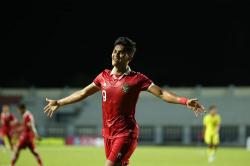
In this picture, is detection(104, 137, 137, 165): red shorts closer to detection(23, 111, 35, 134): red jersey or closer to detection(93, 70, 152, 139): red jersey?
detection(93, 70, 152, 139): red jersey

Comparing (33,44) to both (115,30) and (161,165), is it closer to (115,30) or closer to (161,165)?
(115,30)

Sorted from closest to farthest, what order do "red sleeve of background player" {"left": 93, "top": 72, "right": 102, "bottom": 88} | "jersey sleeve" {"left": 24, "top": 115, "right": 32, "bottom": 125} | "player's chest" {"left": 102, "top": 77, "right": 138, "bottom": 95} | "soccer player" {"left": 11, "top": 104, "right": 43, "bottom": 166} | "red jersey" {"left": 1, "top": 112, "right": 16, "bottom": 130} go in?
"player's chest" {"left": 102, "top": 77, "right": 138, "bottom": 95}
"red sleeve of background player" {"left": 93, "top": 72, "right": 102, "bottom": 88}
"soccer player" {"left": 11, "top": 104, "right": 43, "bottom": 166}
"jersey sleeve" {"left": 24, "top": 115, "right": 32, "bottom": 125}
"red jersey" {"left": 1, "top": 112, "right": 16, "bottom": 130}

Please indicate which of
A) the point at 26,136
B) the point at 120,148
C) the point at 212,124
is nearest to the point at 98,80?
the point at 120,148

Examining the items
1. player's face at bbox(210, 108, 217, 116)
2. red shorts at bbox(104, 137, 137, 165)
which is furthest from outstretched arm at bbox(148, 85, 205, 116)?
player's face at bbox(210, 108, 217, 116)

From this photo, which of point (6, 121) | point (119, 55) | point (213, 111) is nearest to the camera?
point (119, 55)

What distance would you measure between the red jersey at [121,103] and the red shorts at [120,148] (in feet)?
0.24

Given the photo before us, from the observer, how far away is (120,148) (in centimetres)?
903

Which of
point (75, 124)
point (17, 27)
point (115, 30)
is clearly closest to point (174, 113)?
point (75, 124)

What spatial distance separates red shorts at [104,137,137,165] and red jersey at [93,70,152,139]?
73 mm

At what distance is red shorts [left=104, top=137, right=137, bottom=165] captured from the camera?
354 inches

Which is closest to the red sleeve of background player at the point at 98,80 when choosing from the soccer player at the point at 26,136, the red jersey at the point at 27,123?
the soccer player at the point at 26,136

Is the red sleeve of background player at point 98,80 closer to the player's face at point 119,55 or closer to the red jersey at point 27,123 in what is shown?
the player's face at point 119,55

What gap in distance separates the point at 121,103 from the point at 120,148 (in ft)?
2.14

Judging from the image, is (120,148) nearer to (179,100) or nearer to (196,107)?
(179,100)
